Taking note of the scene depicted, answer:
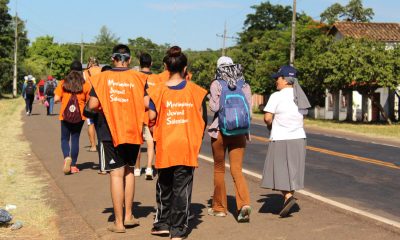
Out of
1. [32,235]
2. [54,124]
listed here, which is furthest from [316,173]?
[54,124]

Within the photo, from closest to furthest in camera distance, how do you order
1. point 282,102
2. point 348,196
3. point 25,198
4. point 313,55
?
point 282,102
point 25,198
point 348,196
point 313,55

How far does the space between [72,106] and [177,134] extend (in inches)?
176

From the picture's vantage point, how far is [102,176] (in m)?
9.87

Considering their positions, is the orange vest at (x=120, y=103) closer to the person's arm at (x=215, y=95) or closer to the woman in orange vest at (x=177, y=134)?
the woman in orange vest at (x=177, y=134)

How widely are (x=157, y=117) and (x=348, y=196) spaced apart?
4139 mm

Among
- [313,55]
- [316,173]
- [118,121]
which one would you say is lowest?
[316,173]

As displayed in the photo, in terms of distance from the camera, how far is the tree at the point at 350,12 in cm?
7975

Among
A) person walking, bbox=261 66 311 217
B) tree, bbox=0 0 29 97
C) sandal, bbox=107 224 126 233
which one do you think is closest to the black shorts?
sandal, bbox=107 224 126 233

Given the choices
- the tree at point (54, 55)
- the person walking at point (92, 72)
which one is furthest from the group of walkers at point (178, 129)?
the tree at point (54, 55)

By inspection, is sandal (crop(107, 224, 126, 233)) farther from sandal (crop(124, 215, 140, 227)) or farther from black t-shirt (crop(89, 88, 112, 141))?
black t-shirt (crop(89, 88, 112, 141))

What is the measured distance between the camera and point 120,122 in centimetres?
617

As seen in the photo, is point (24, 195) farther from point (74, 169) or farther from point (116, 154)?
point (116, 154)

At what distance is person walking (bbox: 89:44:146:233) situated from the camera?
6164 millimetres

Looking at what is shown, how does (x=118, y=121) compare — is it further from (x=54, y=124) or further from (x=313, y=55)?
(x=313, y=55)
